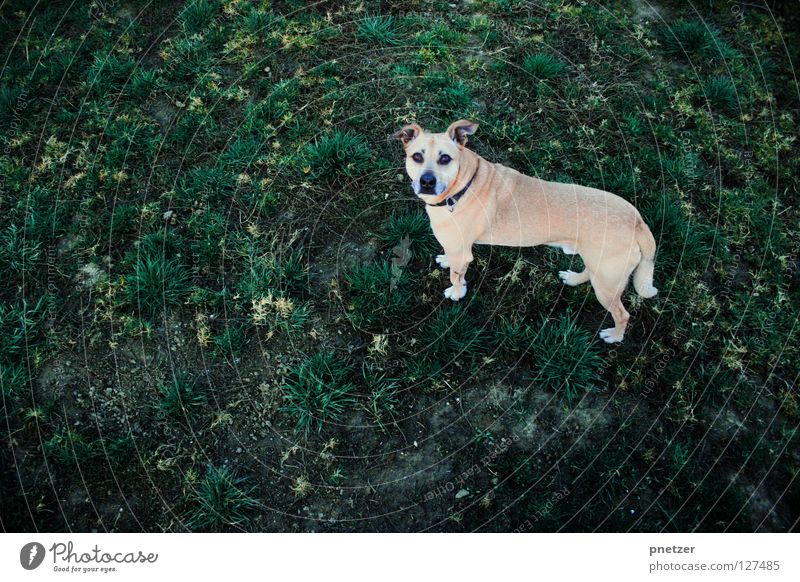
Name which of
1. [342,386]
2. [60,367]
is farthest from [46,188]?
[342,386]

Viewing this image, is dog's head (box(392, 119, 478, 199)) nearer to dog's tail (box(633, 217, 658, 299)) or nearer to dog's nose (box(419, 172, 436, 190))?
dog's nose (box(419, 172, 436, 190))

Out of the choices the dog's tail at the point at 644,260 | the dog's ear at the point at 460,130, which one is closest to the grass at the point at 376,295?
the dog's ear at the point at 460,130

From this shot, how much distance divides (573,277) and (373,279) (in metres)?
2.09

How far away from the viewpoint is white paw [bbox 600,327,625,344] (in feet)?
17.4

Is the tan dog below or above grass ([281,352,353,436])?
above

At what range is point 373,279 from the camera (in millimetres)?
5551

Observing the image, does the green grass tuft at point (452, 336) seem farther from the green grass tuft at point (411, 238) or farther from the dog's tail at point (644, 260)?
the dog's tail at point (644, 260)

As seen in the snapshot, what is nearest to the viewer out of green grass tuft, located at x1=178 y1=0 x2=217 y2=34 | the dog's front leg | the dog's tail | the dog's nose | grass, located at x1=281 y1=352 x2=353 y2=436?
the dog's nose

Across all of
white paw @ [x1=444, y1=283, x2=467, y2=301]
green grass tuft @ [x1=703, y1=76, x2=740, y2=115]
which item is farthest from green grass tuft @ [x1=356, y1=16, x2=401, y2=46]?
green grass tuft @ [x1=703, y1=76, x2=740, y2=115]

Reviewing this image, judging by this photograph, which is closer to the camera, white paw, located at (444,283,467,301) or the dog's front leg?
the dog's front leg

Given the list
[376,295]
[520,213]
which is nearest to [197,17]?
[376,295]

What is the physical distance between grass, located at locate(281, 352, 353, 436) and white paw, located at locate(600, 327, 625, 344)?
2.56 m

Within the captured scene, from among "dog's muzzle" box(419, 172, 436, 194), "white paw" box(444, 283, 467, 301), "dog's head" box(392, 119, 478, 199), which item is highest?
"dog's head" box(392, 119, 478, 199)
